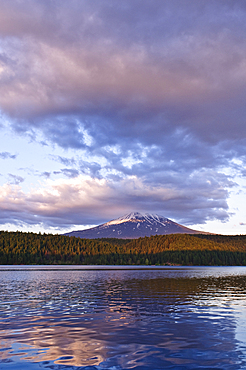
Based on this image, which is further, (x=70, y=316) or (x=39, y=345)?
(x=70, y=316)

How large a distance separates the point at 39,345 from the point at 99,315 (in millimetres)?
12072

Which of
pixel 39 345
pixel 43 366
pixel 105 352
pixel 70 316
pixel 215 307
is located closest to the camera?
pixel 43 366

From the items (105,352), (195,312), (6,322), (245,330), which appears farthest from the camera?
(195,312)

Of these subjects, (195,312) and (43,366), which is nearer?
(43,366)

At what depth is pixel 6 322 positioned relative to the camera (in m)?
27.2

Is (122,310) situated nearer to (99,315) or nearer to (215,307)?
(99,315)

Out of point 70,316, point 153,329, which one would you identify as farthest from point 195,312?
point 70,316

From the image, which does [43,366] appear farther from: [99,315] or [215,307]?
[215,307]

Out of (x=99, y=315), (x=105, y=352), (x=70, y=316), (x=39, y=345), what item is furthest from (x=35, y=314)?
(x=105, y=352)

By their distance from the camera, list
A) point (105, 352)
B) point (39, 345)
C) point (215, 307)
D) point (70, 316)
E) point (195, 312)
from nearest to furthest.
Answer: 1. point (105, 352)
2. point (39, 345)
3. point (70, 316)
4. point (195, 312)
5. point (215, 307)

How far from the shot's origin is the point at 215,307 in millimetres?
36469

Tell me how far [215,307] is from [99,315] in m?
14.0

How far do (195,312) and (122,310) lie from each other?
7678 mm

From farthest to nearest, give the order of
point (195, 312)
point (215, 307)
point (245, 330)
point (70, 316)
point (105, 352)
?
1. point (215, 307)
2. point (195, 312)
3. point (70, 316)
4. point (245, 330)
5. point (105, 352)
